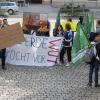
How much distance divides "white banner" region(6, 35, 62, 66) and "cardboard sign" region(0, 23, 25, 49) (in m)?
0.60

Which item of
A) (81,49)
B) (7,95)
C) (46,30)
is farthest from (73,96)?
(46,30)

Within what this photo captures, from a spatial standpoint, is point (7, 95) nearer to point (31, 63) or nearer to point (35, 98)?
point (35, 98)

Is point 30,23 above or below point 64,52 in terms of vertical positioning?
above

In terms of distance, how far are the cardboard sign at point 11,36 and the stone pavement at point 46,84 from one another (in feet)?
2.81

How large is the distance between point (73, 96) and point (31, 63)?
12.8ft

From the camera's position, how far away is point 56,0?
57.9 metres

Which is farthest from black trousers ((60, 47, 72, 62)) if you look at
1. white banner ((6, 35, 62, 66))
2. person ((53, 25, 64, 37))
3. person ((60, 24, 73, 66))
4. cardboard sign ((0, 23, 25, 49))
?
cardboard sign ((0, 23, 25, 49))

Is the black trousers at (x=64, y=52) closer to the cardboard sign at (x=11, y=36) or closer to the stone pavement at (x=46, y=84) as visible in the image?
the stone pavement at (x=46, y=84)

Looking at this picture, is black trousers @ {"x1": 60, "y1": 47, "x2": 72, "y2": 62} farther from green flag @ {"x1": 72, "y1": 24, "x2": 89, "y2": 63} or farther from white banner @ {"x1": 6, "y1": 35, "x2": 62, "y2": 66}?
green flag @ {"x1": 72, "y1": 24, "x2": 89, "y2": 63}

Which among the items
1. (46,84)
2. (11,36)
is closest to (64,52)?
(11,36)

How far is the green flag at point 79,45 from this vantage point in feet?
44.2

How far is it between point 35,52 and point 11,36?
1053 mm

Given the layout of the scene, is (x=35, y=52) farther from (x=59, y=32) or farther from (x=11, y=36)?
(x=59, y=32)

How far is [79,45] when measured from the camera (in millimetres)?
13922
